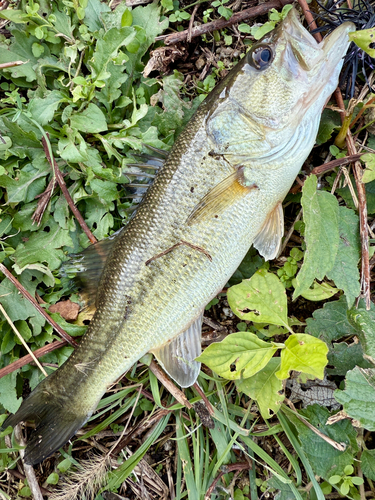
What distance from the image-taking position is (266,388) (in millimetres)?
2520

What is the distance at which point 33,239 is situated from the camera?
9.66 feet

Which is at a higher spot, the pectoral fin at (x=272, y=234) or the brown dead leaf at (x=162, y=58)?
the brown dead leaf at (x=162, y=58)

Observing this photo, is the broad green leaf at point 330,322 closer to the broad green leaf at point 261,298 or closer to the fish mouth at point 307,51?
the broad green leaf at point 261,298

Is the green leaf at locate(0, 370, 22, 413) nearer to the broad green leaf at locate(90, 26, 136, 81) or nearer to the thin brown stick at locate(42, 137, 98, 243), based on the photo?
the thin brown stick at locate(42, 137, 98, 243)

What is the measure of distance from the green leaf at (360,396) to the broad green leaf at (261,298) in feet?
1.67

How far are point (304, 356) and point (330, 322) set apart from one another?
495 millimetres

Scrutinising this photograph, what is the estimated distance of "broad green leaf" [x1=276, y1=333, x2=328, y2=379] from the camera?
7.22 ft

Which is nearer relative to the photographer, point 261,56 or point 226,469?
point 261,56

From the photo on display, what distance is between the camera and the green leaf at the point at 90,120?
2.81 metres

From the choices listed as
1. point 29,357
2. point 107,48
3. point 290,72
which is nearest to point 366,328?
point 290,72

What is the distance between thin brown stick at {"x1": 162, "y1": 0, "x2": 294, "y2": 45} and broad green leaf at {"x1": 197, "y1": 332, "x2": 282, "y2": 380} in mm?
2122

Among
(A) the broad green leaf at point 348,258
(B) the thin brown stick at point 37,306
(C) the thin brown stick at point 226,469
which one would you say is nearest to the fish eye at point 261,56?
(A) the broad green leaf at point 348,258

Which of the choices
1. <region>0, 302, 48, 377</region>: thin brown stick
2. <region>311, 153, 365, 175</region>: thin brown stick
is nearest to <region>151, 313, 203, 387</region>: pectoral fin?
<region>0, 302, 48, 377</region>: thin brown stick

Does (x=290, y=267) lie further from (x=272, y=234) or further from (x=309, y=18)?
(x=309, y=18)
